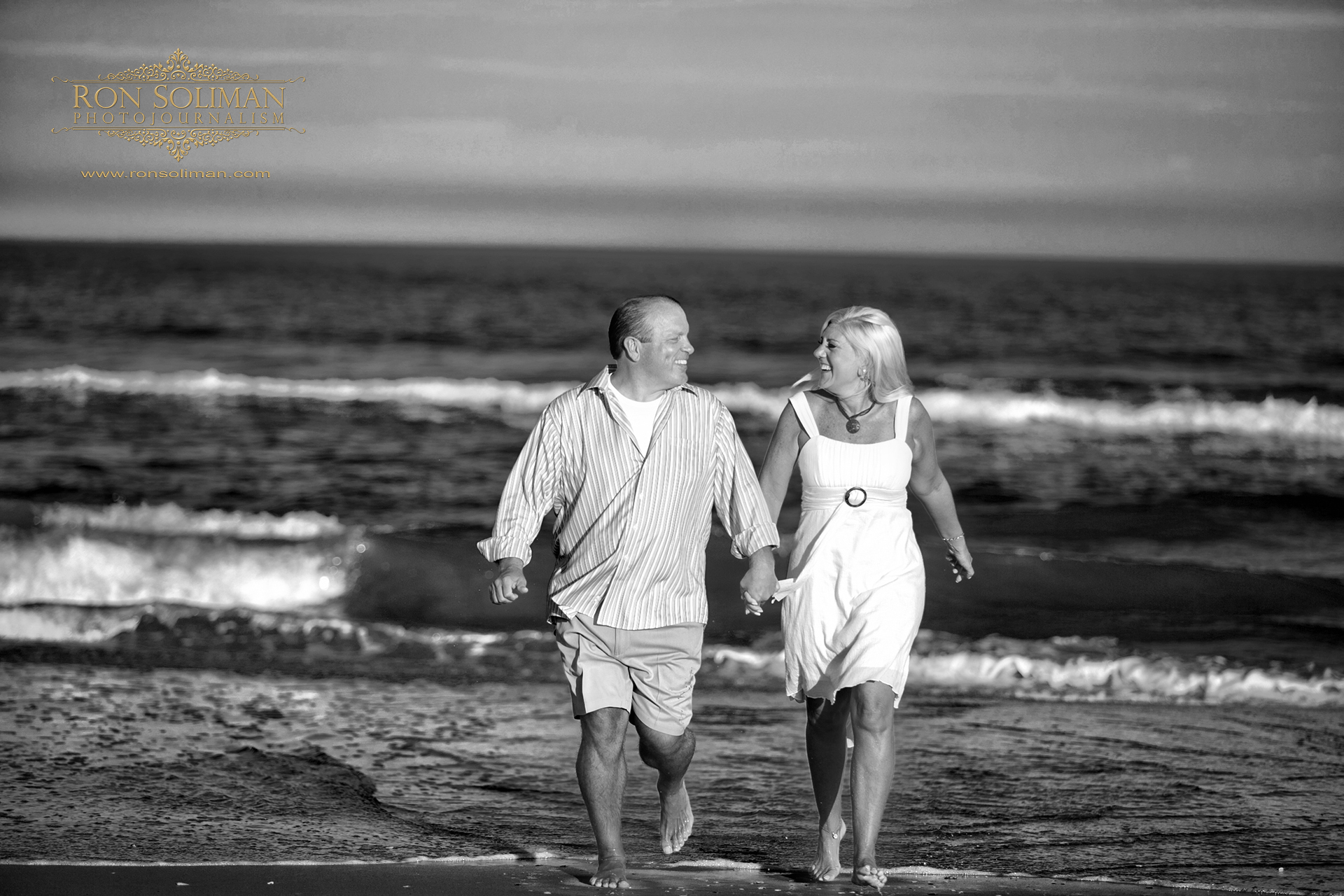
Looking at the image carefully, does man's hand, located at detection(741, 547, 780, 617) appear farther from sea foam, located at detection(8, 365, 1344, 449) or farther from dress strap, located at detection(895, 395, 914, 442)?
sea foam, located at detection(8, 365, 1344, 449)

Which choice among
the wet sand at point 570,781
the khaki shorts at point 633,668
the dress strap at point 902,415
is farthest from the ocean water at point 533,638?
the dress strap at point 902,415

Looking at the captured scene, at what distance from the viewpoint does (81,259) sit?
69312 mm

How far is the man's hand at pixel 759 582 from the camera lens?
357cm

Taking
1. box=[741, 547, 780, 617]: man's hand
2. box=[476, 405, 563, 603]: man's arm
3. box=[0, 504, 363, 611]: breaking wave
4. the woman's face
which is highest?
the woman's face

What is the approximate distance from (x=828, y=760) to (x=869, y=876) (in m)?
0.38

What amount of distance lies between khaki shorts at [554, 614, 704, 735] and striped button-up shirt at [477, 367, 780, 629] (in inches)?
1.4

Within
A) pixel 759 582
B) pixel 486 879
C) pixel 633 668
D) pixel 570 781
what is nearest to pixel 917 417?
pixel 759 582

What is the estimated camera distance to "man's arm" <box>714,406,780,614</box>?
144 inches

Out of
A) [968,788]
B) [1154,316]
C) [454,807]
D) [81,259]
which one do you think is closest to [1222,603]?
[968,788]

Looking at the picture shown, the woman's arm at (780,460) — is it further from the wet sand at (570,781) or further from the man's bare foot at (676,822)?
the wet sand at (570,781)

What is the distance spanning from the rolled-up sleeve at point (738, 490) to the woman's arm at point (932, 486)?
53 cm

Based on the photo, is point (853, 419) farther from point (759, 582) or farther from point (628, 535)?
point (628, 535)

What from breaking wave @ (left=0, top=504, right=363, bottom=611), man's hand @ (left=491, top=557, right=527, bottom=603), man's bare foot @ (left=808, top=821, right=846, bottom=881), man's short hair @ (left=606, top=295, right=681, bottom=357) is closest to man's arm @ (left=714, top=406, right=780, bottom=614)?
man's short hair @ (left=606, top=295, right=681, bottom=357)

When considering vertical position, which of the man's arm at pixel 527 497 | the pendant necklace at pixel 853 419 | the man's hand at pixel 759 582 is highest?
the pendant necklace at pixel 853 419
